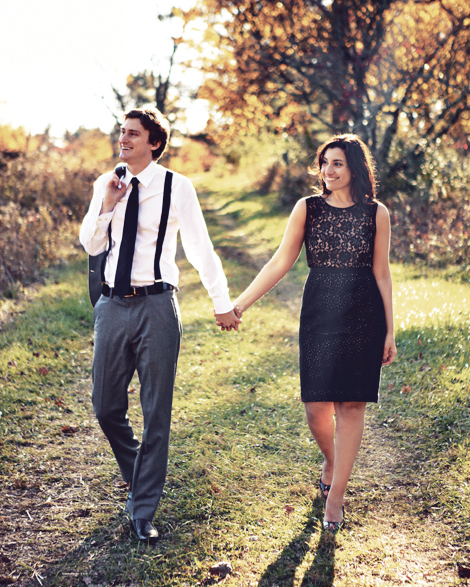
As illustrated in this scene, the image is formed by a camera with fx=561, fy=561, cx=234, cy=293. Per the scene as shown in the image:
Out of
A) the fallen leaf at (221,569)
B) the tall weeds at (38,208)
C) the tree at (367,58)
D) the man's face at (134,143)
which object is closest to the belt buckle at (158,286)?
the man's face at (134,143)

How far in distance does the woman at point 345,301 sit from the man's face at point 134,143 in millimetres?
982

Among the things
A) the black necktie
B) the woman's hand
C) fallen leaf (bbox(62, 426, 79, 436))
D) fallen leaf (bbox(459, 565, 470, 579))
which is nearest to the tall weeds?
fallen leaf (bbox(62, 426, 79, 436))

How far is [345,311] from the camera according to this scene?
3.32 metres

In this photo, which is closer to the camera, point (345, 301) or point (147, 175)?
point (147, 175)

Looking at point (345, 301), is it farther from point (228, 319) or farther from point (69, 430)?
point (69, 430)

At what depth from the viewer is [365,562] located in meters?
3.12

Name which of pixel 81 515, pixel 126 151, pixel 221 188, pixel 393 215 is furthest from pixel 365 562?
pixel 221 188

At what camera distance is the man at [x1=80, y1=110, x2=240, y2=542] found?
3123mm

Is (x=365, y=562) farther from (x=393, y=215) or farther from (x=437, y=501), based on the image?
(x=393, y=215)

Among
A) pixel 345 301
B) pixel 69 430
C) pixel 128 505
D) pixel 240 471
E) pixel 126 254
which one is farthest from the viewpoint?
pixel 69 430

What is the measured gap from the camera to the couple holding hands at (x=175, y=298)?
314 centimetres

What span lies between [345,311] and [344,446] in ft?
2.62

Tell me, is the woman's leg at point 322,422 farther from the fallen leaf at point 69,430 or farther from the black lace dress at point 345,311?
the fallen leaf at point 69,430

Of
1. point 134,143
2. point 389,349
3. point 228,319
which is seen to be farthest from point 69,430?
point 389,349
